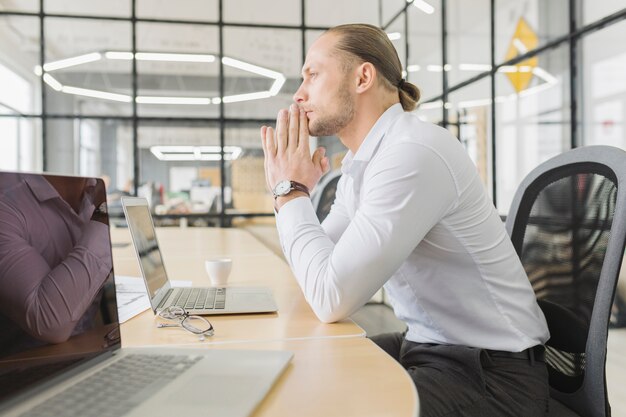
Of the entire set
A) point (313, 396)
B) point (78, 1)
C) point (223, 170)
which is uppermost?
point (78, 1)

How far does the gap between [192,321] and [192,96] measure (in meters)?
5.69

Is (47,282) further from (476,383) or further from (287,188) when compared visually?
(476,383)

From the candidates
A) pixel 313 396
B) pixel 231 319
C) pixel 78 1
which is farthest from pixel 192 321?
pixel 78 1

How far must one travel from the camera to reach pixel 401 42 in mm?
5984

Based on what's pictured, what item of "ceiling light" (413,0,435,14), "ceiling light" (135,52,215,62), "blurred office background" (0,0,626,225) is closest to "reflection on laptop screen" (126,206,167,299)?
"blurred office background" (0,0,626,225)

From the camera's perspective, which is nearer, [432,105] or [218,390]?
[218,390]

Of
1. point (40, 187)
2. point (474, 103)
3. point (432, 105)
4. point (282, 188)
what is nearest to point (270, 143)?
point (282, 188)

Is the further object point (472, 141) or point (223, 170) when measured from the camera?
point (223, 170)

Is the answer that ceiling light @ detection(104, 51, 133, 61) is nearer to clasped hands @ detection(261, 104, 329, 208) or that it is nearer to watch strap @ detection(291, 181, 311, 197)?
clasped hands @ detection(261, 104, 329, 208)

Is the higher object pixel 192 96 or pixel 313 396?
pixel 192 96

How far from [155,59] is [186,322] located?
584cm

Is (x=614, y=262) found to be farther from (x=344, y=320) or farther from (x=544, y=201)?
(x=344, y=320)

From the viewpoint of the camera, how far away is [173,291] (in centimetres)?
141

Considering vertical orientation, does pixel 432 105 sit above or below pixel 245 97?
below
